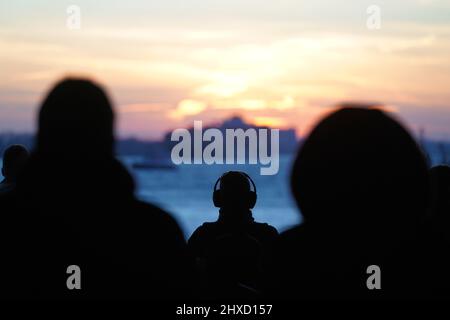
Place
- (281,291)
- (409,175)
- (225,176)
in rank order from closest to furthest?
(409,175), (281,291), (225,176)

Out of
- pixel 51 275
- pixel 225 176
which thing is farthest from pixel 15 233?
pixel 225 176

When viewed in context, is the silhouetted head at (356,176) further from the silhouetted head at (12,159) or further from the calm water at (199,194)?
the calm water at (199,194)

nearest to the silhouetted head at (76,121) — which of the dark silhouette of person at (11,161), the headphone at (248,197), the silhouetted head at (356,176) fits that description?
the silhouetted head at (356,176)

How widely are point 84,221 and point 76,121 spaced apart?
31 centimetres

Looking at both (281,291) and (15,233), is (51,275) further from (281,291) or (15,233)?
(281,291)

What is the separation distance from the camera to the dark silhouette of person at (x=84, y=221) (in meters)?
2.59

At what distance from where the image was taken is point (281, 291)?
2564mm

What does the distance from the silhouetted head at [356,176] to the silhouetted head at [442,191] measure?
76.6 inches

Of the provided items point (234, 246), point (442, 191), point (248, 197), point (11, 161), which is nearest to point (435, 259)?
point (234, 246)

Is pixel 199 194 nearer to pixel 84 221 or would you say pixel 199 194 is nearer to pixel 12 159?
pixel 12 159

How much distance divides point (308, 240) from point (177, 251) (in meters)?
0.41

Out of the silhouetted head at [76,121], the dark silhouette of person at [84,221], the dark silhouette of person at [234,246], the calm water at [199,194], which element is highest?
the silhouetted head at [76,121]

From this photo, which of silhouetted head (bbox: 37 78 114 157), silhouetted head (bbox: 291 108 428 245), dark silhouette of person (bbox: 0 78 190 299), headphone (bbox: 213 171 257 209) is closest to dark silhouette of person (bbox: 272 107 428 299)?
silhouetted head (bbox: 291 108 428 245)

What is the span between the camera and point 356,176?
2434mm
